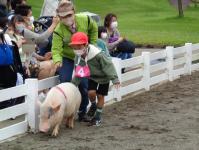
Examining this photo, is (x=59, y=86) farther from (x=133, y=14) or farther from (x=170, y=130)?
(x=133, y=14)

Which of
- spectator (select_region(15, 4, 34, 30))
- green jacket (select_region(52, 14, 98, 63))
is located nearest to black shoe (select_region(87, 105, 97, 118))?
green jacket (select_region(52, 14, 98, 63))

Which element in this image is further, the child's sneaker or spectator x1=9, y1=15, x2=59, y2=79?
spectator x1=9, y1=15, x2=59, y2=79

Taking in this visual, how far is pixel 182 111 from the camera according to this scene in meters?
9.82

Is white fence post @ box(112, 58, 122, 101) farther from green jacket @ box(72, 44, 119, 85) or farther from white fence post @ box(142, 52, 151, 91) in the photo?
green jacket @ box(72, 44, 119, 85)

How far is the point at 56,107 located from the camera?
7828 mm

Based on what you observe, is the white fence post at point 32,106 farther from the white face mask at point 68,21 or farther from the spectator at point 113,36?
the spectator at point 113,36

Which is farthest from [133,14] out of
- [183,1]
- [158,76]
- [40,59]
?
[40,59]

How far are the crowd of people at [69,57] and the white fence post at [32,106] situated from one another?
56cm

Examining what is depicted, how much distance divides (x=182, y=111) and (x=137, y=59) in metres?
2.01

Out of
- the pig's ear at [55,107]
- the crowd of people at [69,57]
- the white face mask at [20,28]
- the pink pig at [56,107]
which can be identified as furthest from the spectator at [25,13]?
the pig's ear at [55,107]

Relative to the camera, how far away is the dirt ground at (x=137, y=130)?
7.45 meters

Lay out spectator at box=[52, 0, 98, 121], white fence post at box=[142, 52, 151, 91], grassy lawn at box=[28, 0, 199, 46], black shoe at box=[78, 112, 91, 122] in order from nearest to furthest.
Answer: spectator at box=[52, 0, 98, 121] < black shoe at box=[78, 112, 91, 122] < white fence post at box=[142, 52, 151, 91] < grassy lawn at box=[28, 0, 199, 46]

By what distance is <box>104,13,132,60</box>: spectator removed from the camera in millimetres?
11898

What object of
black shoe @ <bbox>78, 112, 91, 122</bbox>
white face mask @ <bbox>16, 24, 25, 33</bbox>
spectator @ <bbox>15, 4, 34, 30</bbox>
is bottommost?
black shoe @ <bbox>78, 112, 91, 122</bbox>
